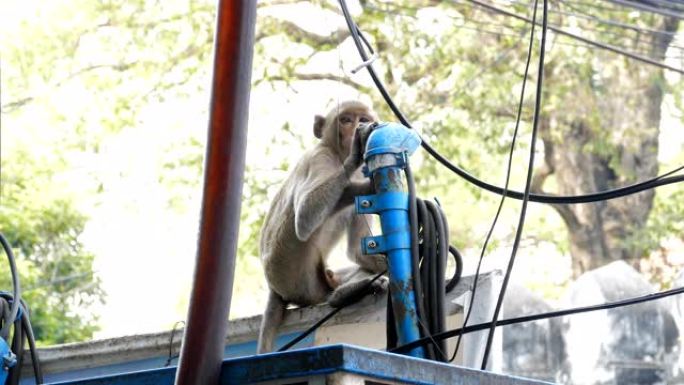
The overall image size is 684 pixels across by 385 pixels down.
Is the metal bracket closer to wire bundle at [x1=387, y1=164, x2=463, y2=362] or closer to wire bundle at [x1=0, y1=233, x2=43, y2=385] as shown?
wire bundle at [x1=387, y1=164, x2=463, y2=362]

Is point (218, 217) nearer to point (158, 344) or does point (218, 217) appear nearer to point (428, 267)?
point (428, 267)

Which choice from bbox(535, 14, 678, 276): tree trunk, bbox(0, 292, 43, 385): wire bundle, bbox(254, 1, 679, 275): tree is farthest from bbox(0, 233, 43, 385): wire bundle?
bbox(535, 14, 678, 276): tree trunk

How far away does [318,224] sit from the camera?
4316mm

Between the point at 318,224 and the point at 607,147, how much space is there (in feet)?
22.9

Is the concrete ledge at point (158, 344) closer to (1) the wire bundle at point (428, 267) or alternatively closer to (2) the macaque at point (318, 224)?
(2) the macaque at point (318, 224)

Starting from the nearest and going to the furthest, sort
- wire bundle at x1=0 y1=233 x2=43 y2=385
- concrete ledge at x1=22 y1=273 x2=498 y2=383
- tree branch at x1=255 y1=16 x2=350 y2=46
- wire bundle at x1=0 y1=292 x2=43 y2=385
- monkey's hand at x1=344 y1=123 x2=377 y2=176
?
monkey's hand at x1=344 y1=123 x2=377 y2=176 < wire bundle at x1=0 y1=233 x2=43 y2=385 < wire bundle at x1=0 y1=292 x2=43 y2=385 < concrete ledge at x1=22 y1=273 x2=498 y2=383 < tree branch at x1=255 y1=16 x2=350 y2=46

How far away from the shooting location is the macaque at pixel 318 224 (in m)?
4.23

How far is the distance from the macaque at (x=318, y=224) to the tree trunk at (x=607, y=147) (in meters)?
6.23

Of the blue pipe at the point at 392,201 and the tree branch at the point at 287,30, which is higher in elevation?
the tree branch at the point at 287,30

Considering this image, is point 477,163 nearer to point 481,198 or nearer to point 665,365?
point 481,198

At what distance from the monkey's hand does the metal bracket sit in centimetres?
32

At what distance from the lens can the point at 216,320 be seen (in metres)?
1.71

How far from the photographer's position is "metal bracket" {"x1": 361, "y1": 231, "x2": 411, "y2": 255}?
2420 mm

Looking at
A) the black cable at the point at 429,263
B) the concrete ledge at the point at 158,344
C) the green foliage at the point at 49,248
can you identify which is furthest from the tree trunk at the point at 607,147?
the black cable at the point at 429,263
